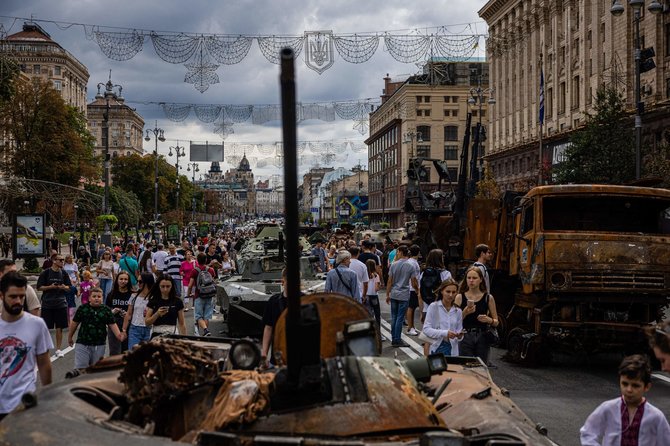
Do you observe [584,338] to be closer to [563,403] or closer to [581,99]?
[563,403]

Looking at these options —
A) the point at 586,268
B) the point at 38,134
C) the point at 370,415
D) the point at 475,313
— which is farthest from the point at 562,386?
the point at 38,134

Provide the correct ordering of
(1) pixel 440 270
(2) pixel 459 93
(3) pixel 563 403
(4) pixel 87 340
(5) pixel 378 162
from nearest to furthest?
(4) pixel 87 340
(3) pixel 563 403
(1) pixel 440 270
(2) pixel 459 93
(5) pixel 378 162

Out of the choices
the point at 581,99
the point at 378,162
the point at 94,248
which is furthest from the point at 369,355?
the point at 378,162

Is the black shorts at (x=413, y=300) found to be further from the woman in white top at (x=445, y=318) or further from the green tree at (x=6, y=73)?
the green tree at (x=6, y=73)

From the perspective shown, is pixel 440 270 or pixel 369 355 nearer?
pixel 369 355

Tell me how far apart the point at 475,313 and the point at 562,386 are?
2.84 metres

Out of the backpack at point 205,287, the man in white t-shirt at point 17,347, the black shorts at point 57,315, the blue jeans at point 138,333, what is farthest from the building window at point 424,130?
the man in white t-shirt at point 17,347

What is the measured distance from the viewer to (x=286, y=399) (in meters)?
4.50

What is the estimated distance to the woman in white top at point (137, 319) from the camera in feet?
33.3

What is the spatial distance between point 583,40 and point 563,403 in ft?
142

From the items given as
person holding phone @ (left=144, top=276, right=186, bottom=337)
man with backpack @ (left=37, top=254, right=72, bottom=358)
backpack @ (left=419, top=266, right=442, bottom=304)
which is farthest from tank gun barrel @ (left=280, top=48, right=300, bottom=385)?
man with backpack @ (left=37, top=254, right=72, bottom=358)

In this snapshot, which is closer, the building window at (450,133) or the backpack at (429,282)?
the backpack at (429,282)

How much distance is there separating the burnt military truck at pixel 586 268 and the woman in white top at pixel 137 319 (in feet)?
18.5

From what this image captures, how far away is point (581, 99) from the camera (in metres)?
50.2
